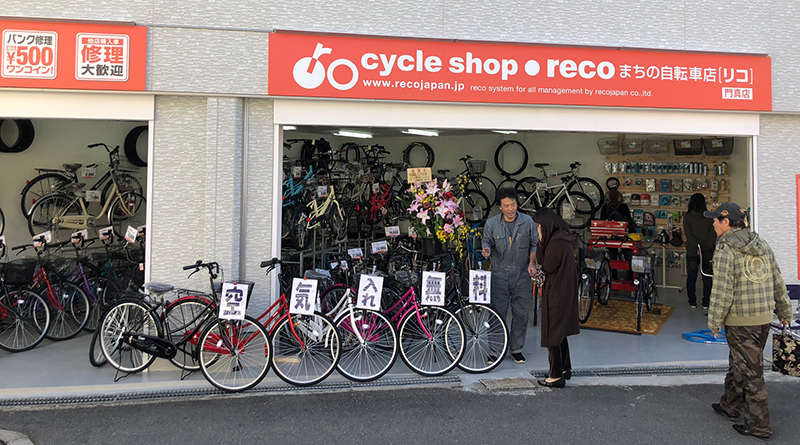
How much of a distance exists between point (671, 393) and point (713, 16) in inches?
198

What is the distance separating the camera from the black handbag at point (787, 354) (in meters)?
4.25

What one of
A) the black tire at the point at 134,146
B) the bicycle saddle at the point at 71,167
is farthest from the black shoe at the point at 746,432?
the bicycle saddle at the point at 71,167

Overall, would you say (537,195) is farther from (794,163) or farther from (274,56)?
(274,56)

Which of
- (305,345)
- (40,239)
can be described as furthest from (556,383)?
(40,239)

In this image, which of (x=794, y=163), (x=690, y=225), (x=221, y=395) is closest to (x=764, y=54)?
(x=794, y=163)

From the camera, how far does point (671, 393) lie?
4.96 metres

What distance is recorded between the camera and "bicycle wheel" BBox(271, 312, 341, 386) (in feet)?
16.6

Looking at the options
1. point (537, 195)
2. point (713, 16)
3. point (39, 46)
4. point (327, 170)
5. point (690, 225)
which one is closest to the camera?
point (39, 46)

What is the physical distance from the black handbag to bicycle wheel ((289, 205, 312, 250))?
606 cm

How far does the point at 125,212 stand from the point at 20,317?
309cm

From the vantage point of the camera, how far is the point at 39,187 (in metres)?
8.48

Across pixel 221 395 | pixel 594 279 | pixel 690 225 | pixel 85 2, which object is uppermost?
pixel 85 2

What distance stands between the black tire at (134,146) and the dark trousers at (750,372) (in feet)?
31.8

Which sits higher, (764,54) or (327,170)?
(764,54)
